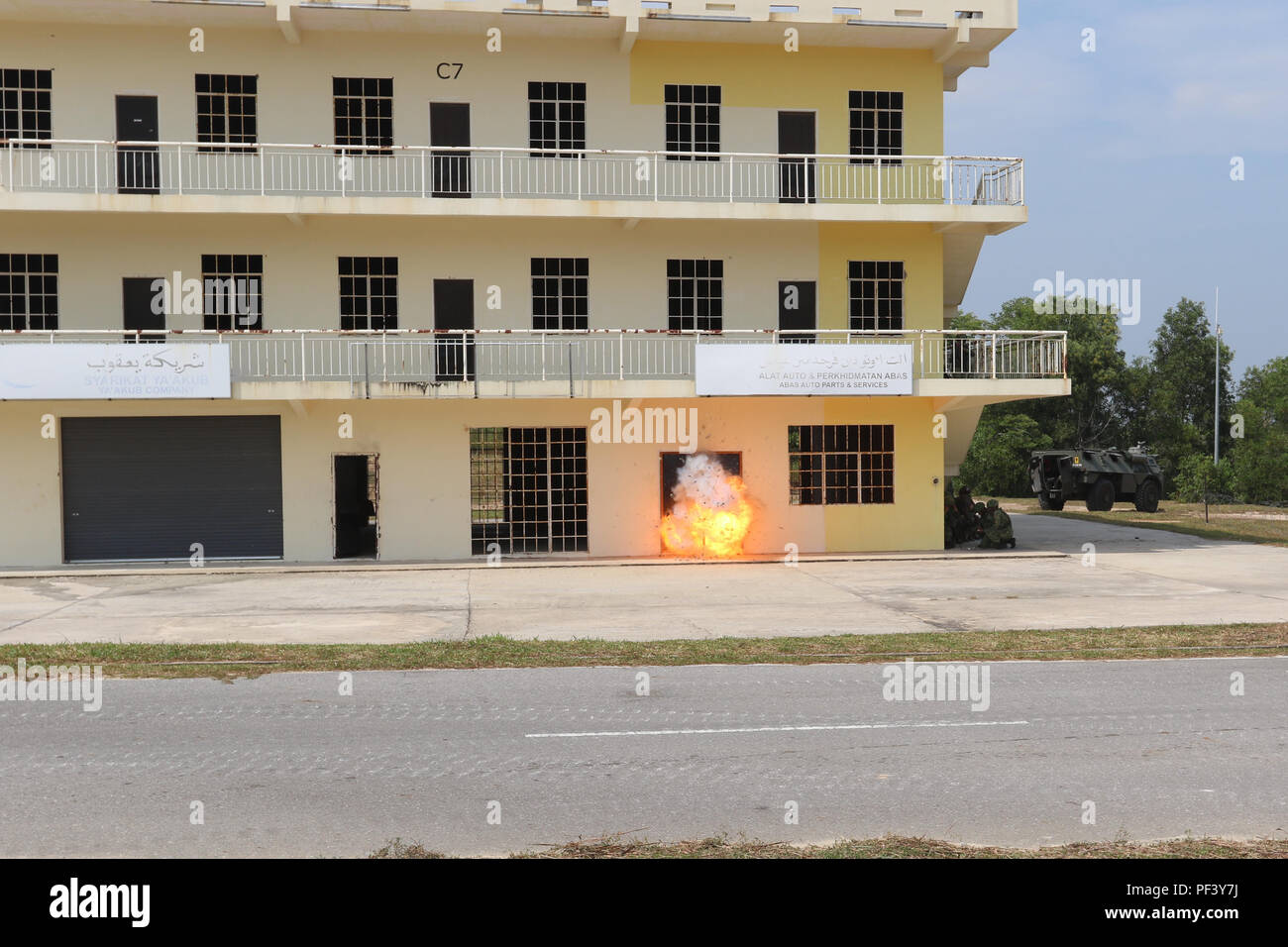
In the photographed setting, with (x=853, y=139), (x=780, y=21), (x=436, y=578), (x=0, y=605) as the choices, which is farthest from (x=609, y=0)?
(x=0, y=605)

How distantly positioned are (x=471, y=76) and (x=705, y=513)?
10.5m

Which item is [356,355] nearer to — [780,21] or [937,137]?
[780,21]

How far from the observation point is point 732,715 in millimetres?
9344

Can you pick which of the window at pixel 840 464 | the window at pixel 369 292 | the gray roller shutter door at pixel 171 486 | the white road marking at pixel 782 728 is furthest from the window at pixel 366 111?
the white road marking at pixel 782 728

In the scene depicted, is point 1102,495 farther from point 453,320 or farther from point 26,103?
point 26,103

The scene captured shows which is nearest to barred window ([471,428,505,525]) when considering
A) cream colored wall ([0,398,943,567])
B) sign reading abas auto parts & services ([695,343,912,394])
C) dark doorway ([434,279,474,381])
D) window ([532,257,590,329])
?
cream colored wall ([0,398,943,567])

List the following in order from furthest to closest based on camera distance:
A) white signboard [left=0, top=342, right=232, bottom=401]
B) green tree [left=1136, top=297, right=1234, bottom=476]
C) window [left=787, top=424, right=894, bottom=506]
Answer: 1. green tree [left=1136, top=297, right=1234, bottom=476]
2. window [left=787, top=424, right=894, bottom=506]
3. white signboard [left=0, top=342, right=232, bottom=401]

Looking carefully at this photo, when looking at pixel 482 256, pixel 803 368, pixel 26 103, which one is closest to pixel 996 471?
pixel 803 368

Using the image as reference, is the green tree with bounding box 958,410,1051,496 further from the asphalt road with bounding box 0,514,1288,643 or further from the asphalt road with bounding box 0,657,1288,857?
the asphalt road with bounding box 0,657,1288,857

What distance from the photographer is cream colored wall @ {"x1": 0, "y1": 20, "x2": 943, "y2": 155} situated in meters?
23.1

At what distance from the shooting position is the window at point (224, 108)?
23.4 m

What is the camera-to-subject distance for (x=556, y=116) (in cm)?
2409

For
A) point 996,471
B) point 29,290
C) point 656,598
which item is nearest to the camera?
point 656,598

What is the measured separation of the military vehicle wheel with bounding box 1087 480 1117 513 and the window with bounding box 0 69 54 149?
3247 centimetres
